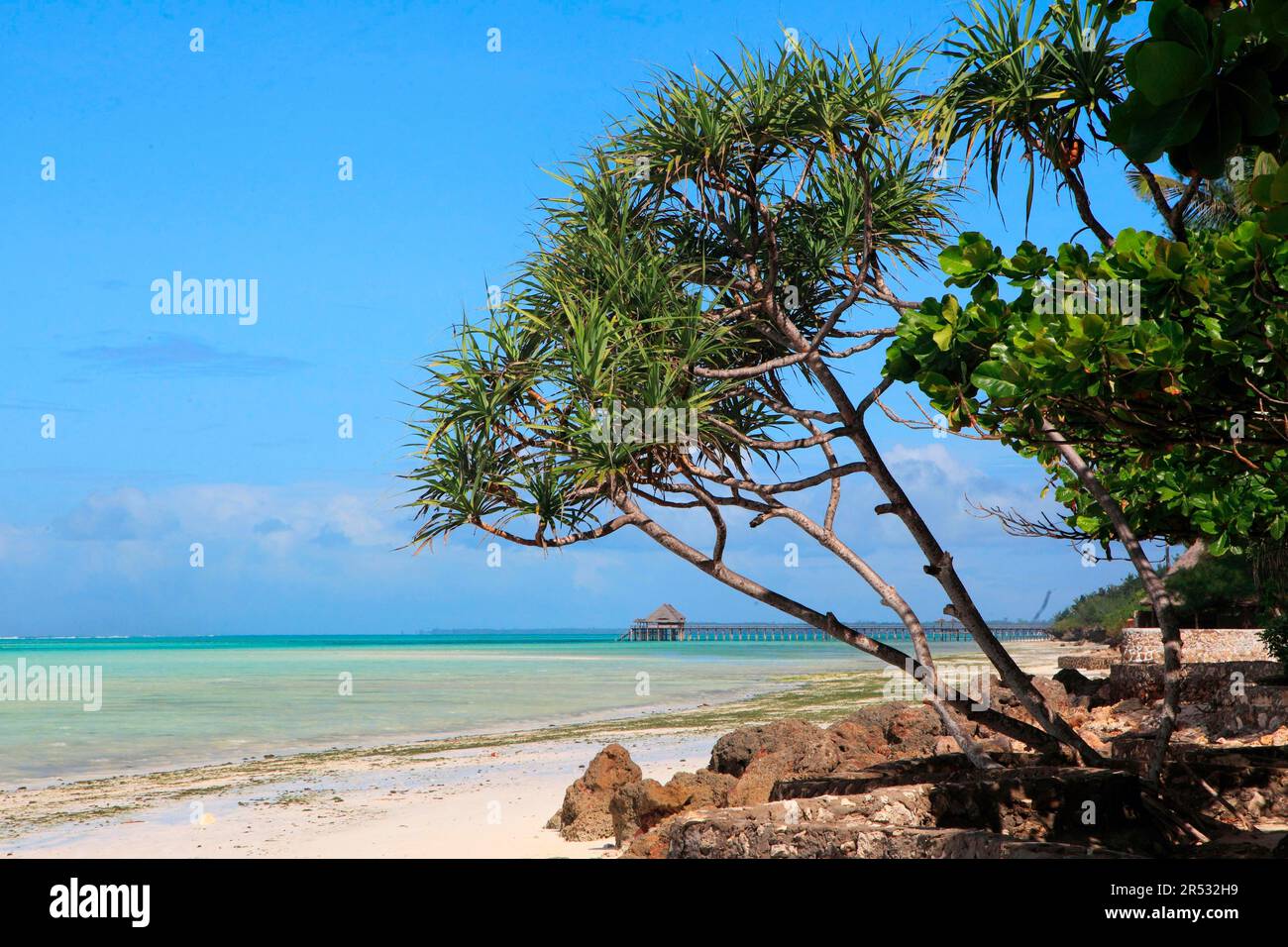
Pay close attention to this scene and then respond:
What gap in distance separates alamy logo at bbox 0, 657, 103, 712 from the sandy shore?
14.8 m

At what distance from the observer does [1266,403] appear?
180 inches

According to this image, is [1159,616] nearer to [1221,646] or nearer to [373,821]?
[373,821]

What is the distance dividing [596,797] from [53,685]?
39993mm

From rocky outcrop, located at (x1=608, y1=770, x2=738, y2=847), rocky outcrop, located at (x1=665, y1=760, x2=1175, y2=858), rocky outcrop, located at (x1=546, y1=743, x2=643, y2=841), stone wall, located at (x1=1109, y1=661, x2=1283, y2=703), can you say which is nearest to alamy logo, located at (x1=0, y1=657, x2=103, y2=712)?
rocky outcrop, located at (x1=546, y1=743, x2=643, y2=841)

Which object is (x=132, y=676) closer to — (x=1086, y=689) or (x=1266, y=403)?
(x=1086, y=689)

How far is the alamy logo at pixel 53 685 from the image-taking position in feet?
106

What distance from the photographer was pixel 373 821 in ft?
35.2

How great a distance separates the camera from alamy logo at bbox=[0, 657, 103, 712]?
1275 inches

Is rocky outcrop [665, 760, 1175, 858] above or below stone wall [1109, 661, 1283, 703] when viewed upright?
above

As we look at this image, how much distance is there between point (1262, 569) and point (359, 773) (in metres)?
14.6

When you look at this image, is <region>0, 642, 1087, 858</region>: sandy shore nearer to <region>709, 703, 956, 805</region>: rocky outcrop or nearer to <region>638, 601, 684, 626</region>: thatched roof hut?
<region>709, 703, 956, 805</region>: rocky outcrop
